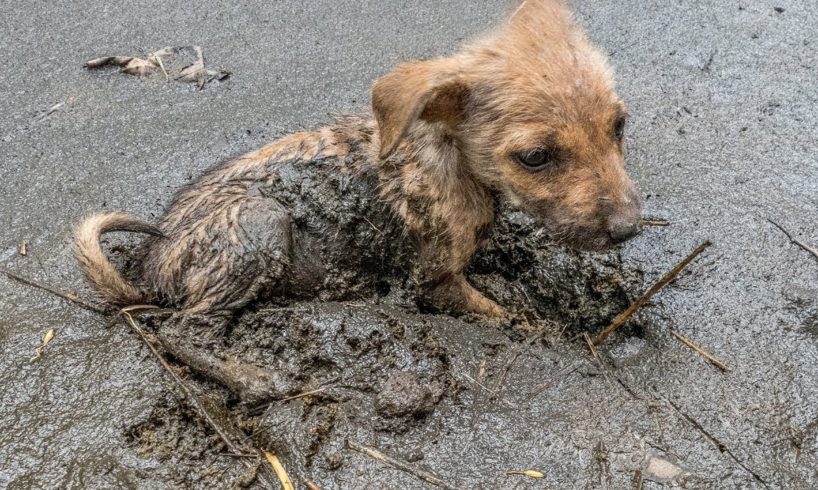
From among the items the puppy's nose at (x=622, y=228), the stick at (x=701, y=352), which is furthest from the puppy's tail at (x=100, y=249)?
the stick at (x=701, y=352)

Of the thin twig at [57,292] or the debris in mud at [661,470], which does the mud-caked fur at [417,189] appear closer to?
the thin twig at [57,292]

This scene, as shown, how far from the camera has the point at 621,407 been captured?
3688 millimetres

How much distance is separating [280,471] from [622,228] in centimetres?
217

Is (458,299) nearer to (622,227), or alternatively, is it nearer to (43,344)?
(622,227)

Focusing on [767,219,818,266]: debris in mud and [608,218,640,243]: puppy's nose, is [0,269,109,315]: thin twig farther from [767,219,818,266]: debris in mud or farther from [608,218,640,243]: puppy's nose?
[767,219,818,266]: debris in mud

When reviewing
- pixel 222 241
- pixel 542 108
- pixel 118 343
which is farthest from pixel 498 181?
pixel 118 343

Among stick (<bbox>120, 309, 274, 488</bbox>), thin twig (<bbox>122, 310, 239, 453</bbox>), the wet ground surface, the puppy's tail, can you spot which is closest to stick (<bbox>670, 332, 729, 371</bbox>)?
the wet ground surface

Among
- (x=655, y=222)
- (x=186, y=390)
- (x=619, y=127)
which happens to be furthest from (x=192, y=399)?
(x=655, y=222)

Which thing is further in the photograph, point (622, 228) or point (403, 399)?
point (403, 399)

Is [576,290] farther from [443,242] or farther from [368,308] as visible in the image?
[368,308]

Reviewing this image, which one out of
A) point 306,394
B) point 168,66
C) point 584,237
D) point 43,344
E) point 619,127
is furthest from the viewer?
point 168,66

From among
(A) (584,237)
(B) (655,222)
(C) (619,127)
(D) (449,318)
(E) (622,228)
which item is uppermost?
(C) (619,127)

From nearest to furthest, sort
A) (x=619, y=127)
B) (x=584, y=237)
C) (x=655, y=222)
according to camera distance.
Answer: (x=584, y=237) → (x=619, y=127) → (x=655, y=222)

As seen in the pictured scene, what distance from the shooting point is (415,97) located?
3295mm
